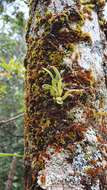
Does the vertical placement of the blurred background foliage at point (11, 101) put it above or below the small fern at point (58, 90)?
above

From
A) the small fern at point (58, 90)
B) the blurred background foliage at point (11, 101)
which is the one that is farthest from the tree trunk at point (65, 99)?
the blurred background foliage at point (11, 101)

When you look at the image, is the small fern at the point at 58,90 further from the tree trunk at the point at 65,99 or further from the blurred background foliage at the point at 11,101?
the blurred background foliage at the point at 11,101

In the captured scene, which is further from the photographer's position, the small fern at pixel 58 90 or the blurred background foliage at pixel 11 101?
the blurred background foliage at pixel 11 101

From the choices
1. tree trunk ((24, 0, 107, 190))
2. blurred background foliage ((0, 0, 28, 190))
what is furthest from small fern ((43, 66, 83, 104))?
blurred background foliage ((0, 0, 28, 190))

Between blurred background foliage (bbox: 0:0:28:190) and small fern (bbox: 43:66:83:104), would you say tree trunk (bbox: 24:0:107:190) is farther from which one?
blurred background foliage (bbox: 0:0:28:190)

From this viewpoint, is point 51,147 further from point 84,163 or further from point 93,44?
point 93,44

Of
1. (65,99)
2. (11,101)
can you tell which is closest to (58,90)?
(65,99)

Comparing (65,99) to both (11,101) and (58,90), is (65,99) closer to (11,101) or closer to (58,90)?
(58,90)

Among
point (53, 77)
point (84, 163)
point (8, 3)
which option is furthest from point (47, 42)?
point (8, 3)

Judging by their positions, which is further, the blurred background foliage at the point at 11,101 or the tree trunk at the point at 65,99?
the blurred background foliage at the point at 11,101
